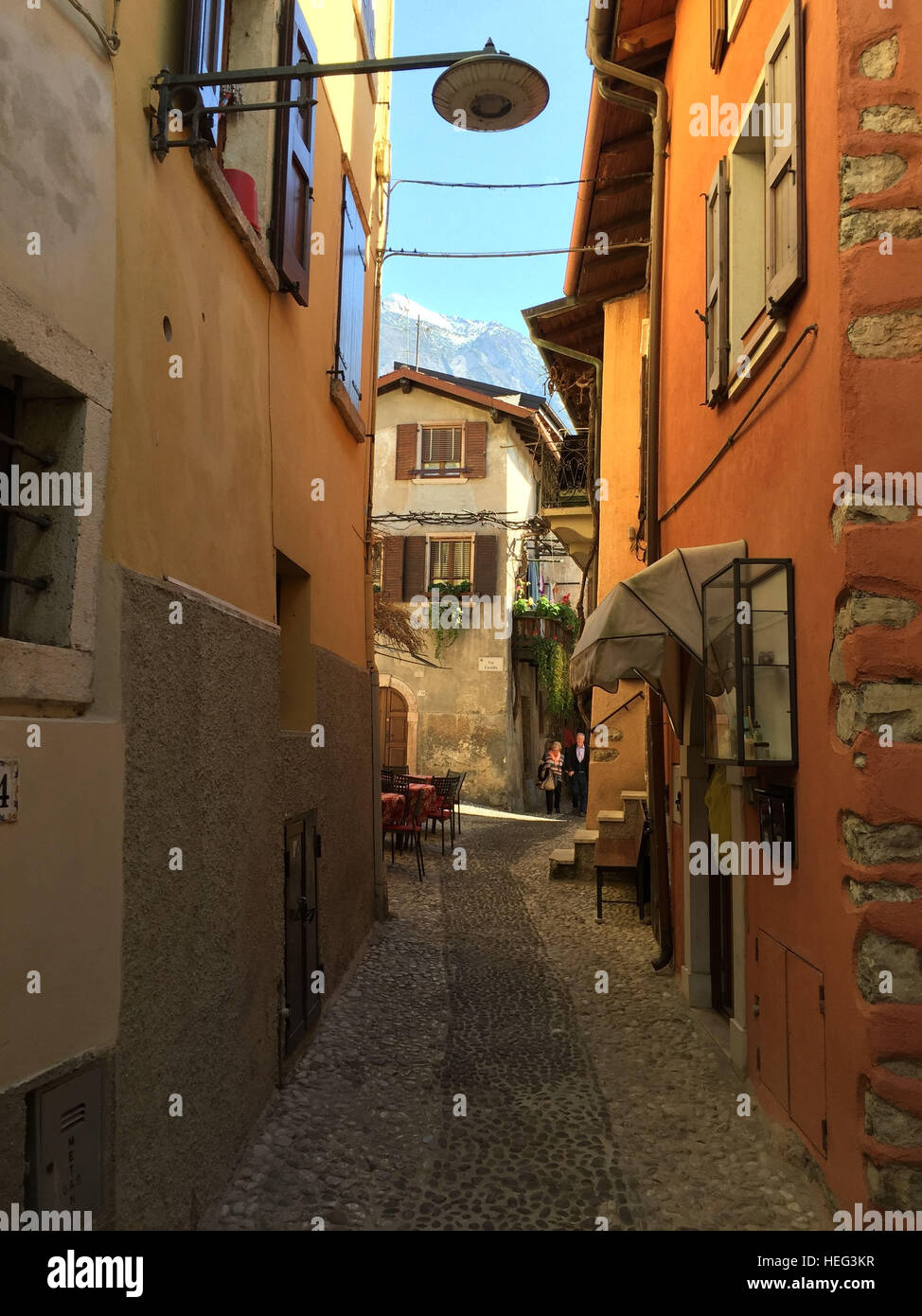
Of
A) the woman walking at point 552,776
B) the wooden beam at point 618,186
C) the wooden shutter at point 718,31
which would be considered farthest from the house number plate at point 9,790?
the woman walking at point 552,776

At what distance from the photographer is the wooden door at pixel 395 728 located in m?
22.6

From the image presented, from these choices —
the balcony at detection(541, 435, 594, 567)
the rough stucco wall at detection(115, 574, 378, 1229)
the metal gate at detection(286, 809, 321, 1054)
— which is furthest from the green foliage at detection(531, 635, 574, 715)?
the rough stucco wall at detection(115, 574, 378, 1229)

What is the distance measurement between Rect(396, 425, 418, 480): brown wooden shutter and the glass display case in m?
19.2

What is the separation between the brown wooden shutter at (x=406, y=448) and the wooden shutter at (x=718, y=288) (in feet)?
58.1

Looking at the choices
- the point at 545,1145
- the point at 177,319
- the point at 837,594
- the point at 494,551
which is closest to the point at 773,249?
the point at 837,594

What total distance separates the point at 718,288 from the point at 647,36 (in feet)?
13.5

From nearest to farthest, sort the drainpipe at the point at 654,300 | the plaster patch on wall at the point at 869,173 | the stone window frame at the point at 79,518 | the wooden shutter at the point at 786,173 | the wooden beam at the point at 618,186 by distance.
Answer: the stone window frame at the point at 79,518, the plaster patch on wall at the point at 869,173, the wooden shutter at the point at 786,173, the drainpipe at the point at 654,300, the wooden beam at the point at 618,186

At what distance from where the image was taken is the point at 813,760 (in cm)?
430

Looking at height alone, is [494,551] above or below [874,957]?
above

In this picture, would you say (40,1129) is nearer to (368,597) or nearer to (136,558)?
(136,558)

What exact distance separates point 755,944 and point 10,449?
4314 mm

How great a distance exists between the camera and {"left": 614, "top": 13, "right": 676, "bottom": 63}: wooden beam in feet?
28.6

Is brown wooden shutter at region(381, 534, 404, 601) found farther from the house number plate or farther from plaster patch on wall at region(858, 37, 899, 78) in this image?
the house number plate

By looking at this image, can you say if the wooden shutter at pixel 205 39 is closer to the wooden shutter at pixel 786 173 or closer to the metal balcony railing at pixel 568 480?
the wooden shutter at pixel 786 173
